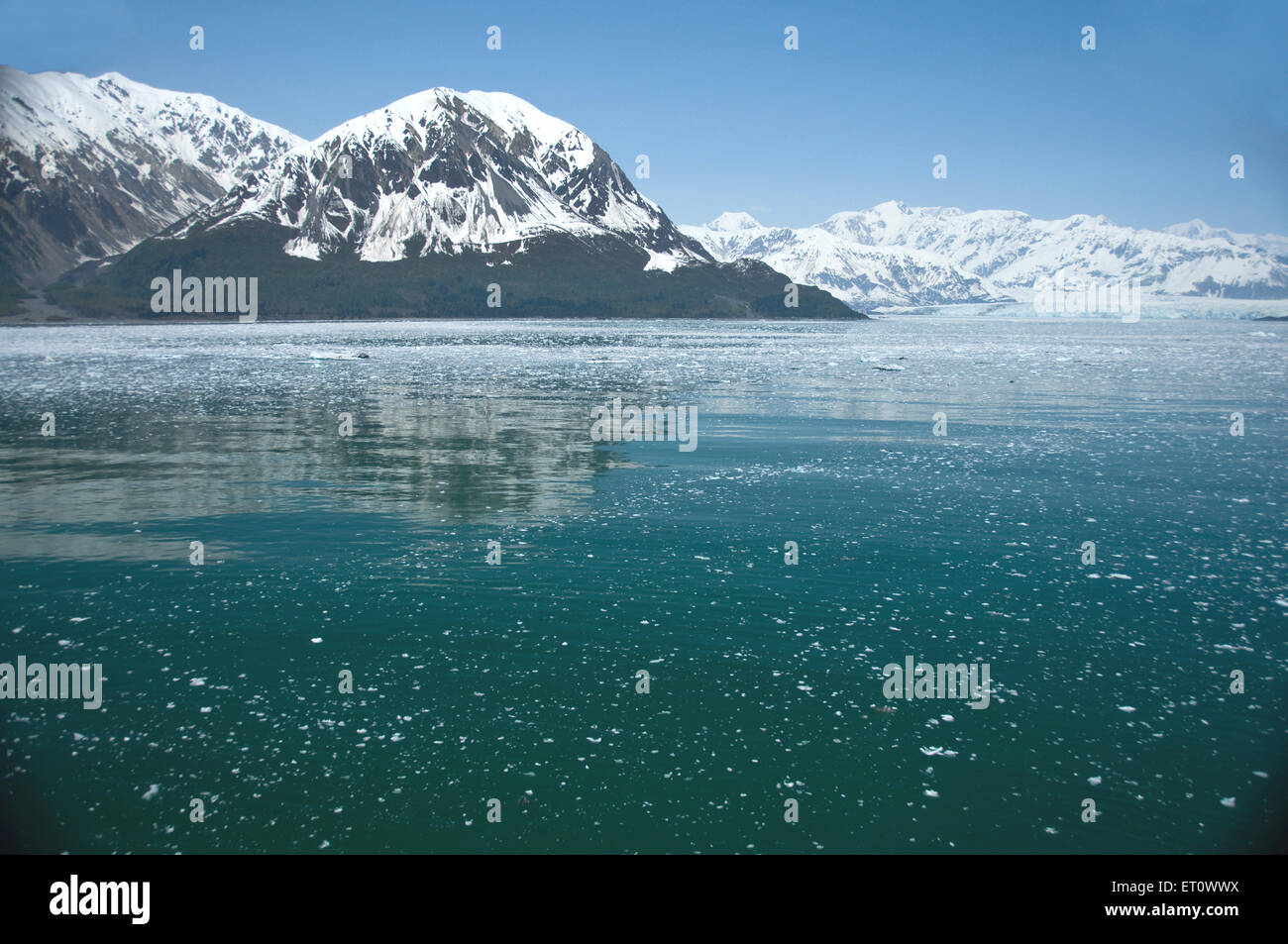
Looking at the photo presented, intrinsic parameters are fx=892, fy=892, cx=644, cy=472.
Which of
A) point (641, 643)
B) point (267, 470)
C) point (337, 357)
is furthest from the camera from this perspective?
Answer: point (337, 357)

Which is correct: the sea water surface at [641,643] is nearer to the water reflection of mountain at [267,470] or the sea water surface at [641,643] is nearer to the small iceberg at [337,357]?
the water reflection of mountain at [267,470]

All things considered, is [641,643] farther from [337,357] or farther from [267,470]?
[337,357]

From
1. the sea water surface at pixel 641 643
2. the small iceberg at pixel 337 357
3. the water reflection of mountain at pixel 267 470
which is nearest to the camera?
the sea water surface at pixel 641 643

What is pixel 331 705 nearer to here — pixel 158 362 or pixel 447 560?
pixel 447 560

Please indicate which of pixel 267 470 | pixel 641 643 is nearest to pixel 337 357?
pixel 267 470

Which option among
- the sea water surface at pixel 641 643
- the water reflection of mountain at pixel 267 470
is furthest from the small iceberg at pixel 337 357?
the sea water surface at pixel 641 643

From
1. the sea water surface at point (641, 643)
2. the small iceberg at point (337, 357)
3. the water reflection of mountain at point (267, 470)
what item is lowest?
the sea water surface at point (641, 643)

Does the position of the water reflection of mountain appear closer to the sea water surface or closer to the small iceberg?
the sea water surface
